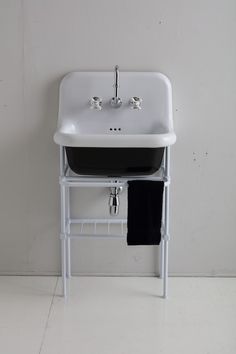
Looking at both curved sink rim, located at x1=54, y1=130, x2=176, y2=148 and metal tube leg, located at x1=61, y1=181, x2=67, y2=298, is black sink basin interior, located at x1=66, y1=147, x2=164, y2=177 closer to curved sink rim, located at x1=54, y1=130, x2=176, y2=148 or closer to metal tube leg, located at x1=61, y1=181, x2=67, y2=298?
curved sink rim, located at x1=54, y1=130, x2=176, y2=148

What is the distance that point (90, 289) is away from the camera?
8.64ft

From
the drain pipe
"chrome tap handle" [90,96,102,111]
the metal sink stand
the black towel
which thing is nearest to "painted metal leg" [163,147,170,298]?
the metal sink stand

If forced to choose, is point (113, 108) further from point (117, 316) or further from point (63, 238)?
point (117, 316)

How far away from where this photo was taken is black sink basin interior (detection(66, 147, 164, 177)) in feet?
7.47

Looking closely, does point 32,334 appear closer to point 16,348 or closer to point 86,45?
point 16,348

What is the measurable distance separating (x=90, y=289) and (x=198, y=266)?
57 cm

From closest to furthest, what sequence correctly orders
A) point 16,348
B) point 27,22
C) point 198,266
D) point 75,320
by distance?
1. point 16,348
2. point 75,320
3. point 27,22
4. point 198,266

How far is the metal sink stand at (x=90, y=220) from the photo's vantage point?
2426mm

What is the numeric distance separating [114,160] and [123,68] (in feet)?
1.68

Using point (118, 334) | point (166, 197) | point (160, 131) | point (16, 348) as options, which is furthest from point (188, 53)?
point (16, 348)

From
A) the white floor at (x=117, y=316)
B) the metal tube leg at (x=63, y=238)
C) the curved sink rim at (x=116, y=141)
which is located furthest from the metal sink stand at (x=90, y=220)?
the curved sink rim at (x=116, y=141)

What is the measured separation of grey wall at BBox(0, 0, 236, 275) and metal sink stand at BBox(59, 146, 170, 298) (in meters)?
0.06

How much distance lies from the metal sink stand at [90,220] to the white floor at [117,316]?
0.10 m

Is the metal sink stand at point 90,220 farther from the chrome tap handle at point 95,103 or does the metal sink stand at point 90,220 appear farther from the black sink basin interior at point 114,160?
the chrome tap handle at point 95,103
